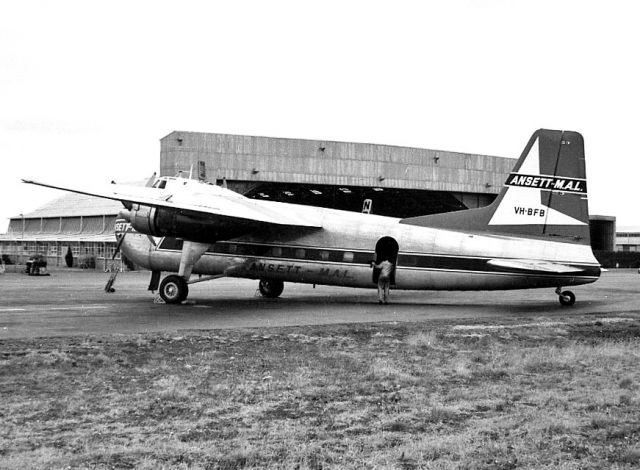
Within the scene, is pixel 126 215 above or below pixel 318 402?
above

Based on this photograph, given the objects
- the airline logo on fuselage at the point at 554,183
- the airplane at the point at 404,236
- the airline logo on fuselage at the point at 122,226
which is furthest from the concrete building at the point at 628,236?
the airline logo on fuselage at the point at 122,226

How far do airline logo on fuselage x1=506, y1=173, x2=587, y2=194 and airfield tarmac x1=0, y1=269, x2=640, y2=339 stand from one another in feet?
13.2

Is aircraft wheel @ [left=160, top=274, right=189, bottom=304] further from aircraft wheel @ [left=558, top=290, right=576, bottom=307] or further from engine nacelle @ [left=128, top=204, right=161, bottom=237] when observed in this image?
aircraft wheel @ [left=558, top=290, right=576, bottom=307]

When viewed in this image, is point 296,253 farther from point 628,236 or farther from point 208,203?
point 628,236

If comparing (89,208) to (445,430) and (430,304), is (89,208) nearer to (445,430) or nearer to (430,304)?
(430,304)

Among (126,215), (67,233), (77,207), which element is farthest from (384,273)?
(77,207)

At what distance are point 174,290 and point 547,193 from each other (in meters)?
13.2

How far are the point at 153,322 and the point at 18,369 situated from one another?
21.7 feet

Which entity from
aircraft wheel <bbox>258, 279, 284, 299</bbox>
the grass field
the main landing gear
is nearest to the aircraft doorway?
aircraft wheel <bbox>258, 279, 284, 299</bbox>

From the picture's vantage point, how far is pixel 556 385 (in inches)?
376

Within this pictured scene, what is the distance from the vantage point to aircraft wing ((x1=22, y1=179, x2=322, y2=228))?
67.0 feet

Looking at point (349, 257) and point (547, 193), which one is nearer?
point (547, 193)

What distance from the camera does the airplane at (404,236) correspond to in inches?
837

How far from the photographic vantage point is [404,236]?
73.3 feet
